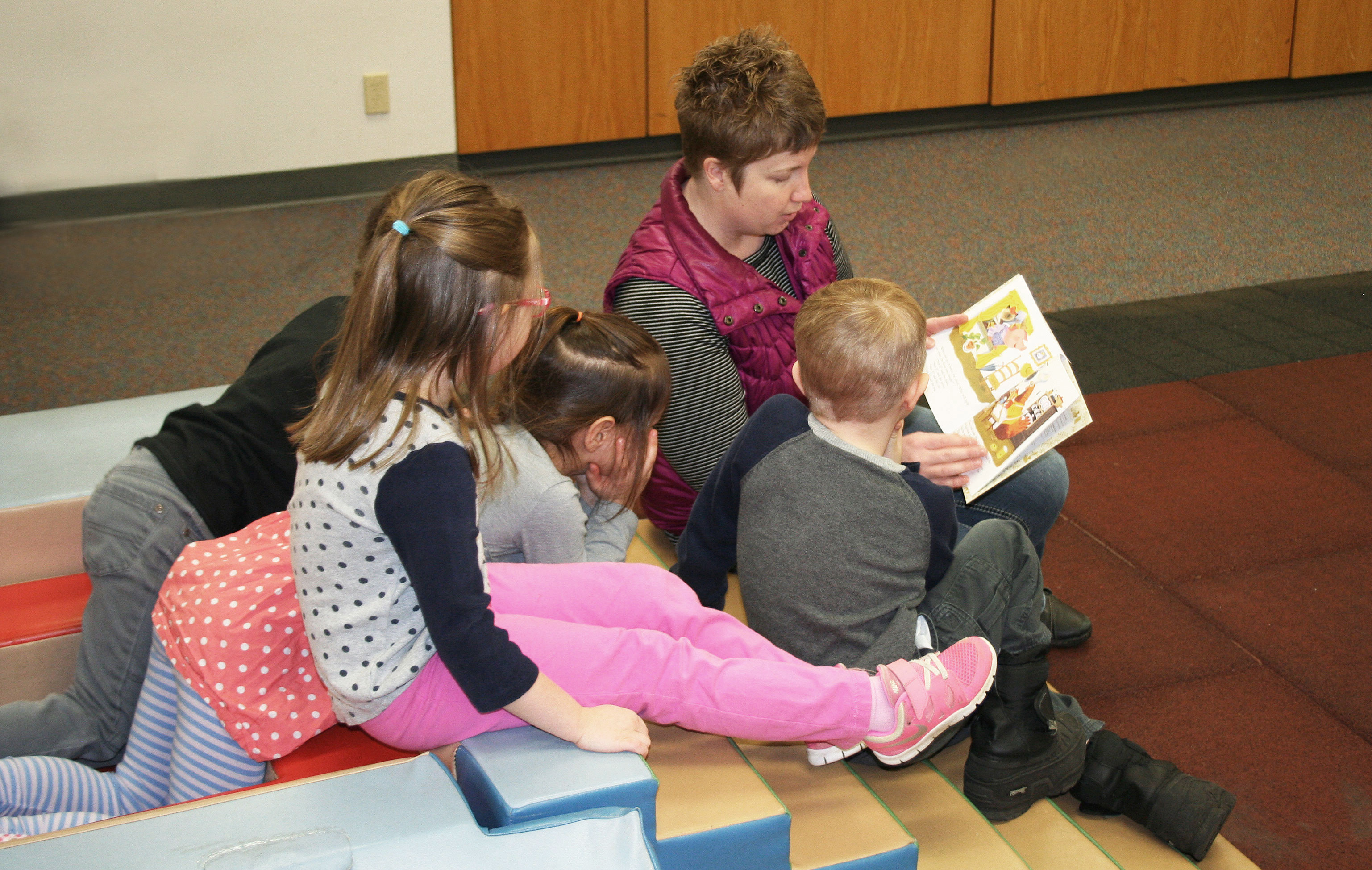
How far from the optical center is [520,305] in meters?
1.25

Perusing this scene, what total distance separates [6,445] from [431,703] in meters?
1.00

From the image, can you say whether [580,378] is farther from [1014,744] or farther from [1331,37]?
[1331,37]

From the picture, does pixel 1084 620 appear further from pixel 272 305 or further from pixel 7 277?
pixel 7 277

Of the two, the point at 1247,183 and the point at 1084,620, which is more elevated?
the point at 1247,183

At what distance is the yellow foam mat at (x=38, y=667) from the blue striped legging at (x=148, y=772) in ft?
0.60

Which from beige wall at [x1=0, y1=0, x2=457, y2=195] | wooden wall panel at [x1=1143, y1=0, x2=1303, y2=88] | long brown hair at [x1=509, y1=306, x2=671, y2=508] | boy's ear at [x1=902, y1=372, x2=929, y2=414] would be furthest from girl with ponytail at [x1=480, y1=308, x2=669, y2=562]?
wooden wall panel at [x1=1143, y1=0, x2=1303, y2=88]

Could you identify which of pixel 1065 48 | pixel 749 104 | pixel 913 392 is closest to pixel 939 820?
pixel 913 392

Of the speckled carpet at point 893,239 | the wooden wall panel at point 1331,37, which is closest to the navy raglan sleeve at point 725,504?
the speckled carpet at point 893,239

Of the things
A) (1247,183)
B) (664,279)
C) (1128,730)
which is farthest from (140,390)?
(1247,183)

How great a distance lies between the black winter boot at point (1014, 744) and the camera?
4.93ft

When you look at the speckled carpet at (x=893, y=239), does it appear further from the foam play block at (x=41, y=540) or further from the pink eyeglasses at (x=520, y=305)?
the pink eyeglasses at (x=520, y=305)

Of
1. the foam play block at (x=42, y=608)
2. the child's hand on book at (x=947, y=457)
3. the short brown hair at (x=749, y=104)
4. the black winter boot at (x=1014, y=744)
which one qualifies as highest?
the short brown hair at (x=749, y=104)

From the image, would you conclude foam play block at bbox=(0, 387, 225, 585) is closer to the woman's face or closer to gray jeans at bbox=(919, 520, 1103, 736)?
the woman's face

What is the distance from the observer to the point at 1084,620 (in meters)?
1.98
